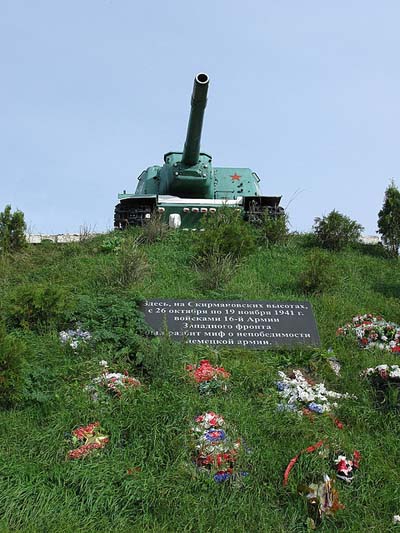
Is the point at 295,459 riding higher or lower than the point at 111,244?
lower

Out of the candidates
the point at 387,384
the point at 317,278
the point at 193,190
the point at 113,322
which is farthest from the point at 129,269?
the point at 193,190

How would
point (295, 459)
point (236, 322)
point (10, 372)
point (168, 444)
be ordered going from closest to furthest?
point (295, 459)
point (168, 444)
point (10, 372)
point (236, 322)

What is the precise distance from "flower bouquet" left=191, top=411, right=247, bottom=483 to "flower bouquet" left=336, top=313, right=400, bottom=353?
256 centimetres

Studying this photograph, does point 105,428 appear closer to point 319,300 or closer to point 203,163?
point 319,300

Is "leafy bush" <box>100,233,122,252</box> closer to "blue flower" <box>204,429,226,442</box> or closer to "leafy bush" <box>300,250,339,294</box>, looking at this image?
"leafy bush" <box>300,250,339,294</box>

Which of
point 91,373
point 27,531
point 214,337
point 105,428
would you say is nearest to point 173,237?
point 214,337

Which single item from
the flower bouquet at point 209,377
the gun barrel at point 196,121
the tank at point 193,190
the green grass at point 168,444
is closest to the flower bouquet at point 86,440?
the green grass at point 168,444

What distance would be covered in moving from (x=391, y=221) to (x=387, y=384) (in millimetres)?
6649

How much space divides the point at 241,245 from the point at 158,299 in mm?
2684

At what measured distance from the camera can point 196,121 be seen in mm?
14273

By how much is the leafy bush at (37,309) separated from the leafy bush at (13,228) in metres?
3.97

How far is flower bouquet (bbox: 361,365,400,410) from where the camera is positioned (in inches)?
239

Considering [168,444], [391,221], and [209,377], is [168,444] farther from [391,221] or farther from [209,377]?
[391,221]

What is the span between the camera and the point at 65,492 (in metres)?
4.86
